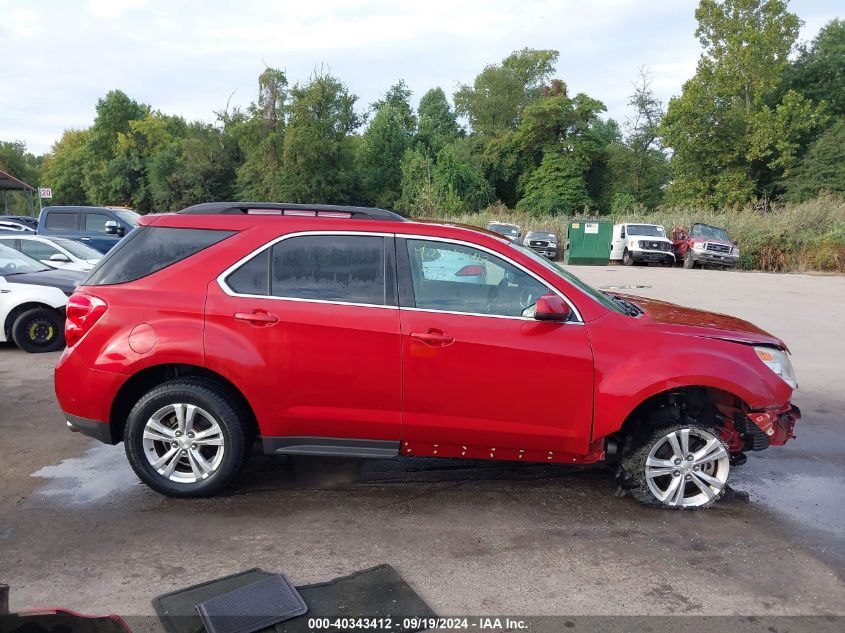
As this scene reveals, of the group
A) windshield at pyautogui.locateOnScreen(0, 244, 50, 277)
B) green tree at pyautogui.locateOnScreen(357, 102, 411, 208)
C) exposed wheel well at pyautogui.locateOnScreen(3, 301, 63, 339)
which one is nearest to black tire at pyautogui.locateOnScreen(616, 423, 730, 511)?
exposed wheel well at pyautogui.locateOnScreen(3, 301, 63, 339)

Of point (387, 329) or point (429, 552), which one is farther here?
point (387, 329)

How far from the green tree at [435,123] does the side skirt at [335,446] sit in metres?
56.3

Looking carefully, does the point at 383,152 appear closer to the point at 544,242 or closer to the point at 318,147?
the point at 318,147

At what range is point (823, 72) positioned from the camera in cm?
4534

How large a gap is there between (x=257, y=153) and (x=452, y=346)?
2152 inches

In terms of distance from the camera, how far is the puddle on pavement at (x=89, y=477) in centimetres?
432

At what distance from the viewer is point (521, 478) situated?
4684 millimetres

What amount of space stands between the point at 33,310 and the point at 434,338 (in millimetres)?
7063

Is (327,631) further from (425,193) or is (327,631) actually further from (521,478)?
(425,193)

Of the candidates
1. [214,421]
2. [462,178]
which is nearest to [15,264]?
[214,421]

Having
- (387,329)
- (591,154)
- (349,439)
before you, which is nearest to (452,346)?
(387,329)

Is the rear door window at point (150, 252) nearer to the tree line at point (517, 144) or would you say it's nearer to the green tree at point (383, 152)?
the tree line at point (517, 144)

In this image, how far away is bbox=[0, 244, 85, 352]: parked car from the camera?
861cm

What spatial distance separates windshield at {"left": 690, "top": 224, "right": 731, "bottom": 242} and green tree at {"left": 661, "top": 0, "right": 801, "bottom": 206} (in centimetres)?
1668
